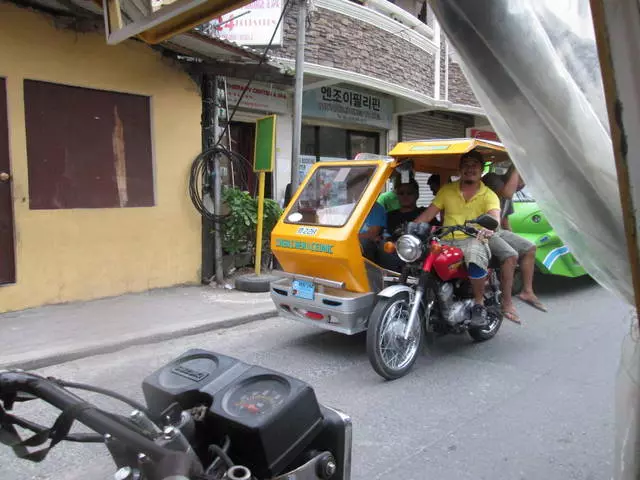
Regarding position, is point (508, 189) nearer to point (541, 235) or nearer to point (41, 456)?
point (541, 235)

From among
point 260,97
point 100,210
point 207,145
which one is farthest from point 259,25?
point 100,210

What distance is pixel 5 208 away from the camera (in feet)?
19.7

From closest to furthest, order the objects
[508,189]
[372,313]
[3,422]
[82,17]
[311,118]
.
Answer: [3,422] < [372,313] < [508,189] < [82,17] < [311,118]

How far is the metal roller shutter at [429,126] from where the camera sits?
1365cm

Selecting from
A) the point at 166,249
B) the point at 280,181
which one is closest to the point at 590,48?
the point at 166,249

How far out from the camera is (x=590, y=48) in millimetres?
1412

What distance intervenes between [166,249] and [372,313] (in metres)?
4.13

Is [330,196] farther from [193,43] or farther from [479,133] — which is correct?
[479,133]

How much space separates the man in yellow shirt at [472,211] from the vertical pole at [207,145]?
3920 mm

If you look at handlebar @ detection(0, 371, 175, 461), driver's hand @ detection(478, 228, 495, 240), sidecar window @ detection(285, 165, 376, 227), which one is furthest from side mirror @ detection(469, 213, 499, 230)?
handlebar @ detection(0, 371, 175, 461)

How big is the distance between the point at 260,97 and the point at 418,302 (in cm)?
616

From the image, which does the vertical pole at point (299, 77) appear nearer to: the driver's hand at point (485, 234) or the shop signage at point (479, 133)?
the driver's hand at point (485, 234)

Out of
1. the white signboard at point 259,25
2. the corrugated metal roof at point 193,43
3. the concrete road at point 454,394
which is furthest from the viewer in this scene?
the white signboard at point 259,25

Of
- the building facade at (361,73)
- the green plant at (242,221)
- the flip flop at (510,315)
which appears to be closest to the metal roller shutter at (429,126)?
the building facade at (361,73)
